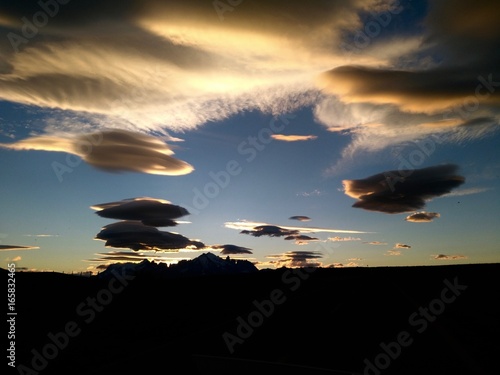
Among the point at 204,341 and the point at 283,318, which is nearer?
the point at 204,341

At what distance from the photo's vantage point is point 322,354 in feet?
37.5

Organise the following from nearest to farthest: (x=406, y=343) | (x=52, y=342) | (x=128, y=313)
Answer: (x=406, y=343) → (x=52, y=342) → (x=128, y=313)

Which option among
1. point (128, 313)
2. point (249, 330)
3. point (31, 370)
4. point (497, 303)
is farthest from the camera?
point (497, 303)

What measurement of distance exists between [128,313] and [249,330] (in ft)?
40.6

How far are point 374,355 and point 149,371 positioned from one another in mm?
6571

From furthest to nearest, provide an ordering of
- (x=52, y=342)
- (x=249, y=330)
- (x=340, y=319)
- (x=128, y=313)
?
(x=128, y=313)
(x=340, y=319)
(x=249, y=330)
(x=52, y=342)

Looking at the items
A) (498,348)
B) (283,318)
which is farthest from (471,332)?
(283,318)

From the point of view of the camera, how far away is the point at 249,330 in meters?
17.5

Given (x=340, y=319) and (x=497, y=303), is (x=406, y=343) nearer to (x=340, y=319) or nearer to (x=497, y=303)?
(x=340, y=319)

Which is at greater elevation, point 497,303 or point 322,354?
point 497,303

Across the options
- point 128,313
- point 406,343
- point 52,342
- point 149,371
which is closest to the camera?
point 149,371

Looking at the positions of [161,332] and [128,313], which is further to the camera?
[128,313]

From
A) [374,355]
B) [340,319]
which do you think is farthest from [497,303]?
[374,355]

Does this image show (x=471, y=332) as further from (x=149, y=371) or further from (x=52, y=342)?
(x=52, y=342)
